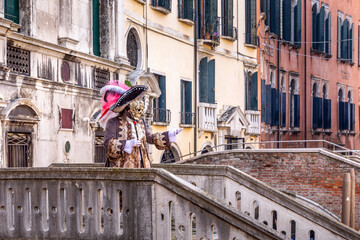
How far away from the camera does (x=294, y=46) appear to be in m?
28.8

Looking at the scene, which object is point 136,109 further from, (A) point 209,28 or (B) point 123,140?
(A) point 209,28

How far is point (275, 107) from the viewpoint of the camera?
2692cm

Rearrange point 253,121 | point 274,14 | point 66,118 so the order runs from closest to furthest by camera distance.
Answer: point 66,118
point 253,121
point 274,14

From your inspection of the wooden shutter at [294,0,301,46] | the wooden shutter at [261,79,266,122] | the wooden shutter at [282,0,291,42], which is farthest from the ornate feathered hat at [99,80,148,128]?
the wooden shutter at [294,0,301,46]

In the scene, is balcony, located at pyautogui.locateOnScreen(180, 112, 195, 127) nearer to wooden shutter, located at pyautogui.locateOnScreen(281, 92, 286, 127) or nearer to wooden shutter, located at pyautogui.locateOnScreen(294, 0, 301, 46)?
wooden shutter, located at pyautogui.locateOnScreen(281, 92, 286, 127)

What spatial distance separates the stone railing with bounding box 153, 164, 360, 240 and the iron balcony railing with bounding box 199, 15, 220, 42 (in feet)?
36.2

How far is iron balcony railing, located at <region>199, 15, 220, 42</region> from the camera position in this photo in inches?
820

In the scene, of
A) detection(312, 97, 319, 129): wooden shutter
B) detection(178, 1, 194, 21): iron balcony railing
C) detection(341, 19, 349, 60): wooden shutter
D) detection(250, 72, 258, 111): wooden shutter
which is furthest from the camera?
detection(341, 19, 349, 60): wooden shutter

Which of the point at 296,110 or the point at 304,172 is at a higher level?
the point at 296,110

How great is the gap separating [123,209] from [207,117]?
13.7 meters

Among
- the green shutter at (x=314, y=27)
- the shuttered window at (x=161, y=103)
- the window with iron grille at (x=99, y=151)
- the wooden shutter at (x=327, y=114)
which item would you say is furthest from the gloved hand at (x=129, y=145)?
the wooden shutter at (x=327, y=114)

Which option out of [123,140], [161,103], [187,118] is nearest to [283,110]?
[187,118]

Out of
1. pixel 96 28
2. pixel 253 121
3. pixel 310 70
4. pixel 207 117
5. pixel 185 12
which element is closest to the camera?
pixel 96 28

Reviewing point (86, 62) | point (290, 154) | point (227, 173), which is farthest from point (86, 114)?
point (227, 173)
